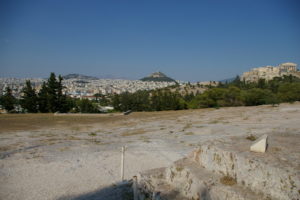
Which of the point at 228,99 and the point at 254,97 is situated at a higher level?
the point at 254,97

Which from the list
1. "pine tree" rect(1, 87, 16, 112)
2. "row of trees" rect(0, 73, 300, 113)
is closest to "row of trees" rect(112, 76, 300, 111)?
"row of trees" rect(0, 73, 300, 113)

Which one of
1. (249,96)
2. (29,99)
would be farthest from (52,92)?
(249,96)

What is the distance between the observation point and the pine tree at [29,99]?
42562 millimetres

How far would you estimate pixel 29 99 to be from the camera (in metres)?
42.8

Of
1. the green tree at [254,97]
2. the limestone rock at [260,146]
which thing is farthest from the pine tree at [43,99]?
the green tree at [254,97]

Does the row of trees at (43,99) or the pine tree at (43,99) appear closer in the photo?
the row of trees at (43,99)

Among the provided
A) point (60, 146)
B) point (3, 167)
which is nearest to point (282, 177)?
point (3, 167)

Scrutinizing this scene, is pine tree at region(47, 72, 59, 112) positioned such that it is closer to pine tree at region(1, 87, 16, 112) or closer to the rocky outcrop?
pine tree at region(1, 87, 16, 112)

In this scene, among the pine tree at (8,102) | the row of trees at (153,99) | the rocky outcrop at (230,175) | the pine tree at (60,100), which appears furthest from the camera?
the pine tree at (60,100)

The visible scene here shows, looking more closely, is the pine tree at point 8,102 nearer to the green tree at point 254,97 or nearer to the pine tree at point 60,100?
the pine tree at point 60,100

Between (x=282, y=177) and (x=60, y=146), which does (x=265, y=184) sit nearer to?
(x=282, y=177)

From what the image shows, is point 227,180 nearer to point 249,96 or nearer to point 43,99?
point 43,99

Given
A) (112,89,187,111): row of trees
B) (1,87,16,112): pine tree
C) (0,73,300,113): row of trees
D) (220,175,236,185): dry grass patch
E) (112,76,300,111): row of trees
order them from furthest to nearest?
(112,89,187,111): row of trees
(112,76,300,111): row of trees
(1,87,16,112): pine tree
(0,73,300,113): row of trees
(220,175,236,185): dry grass patch

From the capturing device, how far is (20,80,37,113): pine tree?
42.6 m
